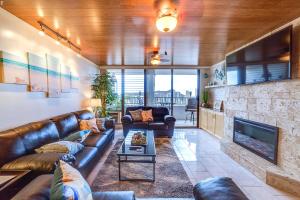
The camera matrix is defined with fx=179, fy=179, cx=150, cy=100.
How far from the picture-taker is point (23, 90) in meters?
2.63

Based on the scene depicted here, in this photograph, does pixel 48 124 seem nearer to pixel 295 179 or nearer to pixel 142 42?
pixel 142 42

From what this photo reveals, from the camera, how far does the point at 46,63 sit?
10.5ft

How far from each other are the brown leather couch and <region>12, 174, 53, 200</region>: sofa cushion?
63cm

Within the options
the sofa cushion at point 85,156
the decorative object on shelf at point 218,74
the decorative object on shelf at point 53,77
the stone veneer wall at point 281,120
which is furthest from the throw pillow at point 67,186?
the decorative object on shelf at point 218,74

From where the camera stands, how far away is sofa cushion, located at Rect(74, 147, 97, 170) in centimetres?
228

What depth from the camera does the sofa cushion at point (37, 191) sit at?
1.06m

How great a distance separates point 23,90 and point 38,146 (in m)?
0.87

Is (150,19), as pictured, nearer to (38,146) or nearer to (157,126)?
(38,146)

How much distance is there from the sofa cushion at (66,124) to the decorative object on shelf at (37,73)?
58 centimetres

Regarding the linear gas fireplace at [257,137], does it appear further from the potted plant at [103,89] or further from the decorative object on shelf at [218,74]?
the potted plant at [103,89]

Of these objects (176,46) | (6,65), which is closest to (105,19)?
(6,65)

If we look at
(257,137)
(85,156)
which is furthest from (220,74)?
(85,156)

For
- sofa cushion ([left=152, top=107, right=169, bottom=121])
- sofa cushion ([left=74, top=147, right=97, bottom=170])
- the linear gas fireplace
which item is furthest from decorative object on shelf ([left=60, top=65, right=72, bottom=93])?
the linear gas fireplace

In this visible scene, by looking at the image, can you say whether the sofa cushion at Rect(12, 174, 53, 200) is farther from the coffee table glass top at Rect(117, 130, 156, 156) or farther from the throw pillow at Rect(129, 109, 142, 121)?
the throw pillow at Rect(129, 109, 142, 121)
